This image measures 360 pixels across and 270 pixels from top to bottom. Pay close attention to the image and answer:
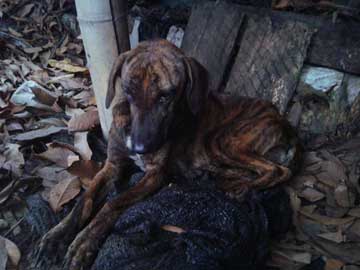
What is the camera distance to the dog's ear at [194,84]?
113 inches

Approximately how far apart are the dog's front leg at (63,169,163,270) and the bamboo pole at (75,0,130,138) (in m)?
0.91

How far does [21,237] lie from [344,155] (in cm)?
257

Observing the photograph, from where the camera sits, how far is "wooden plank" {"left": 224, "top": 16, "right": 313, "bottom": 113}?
4004 millimetres

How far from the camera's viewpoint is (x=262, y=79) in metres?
4.13

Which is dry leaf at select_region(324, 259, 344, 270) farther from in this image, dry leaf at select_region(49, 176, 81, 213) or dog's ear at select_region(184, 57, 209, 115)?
dry leaf at select_region(49, 176, 81, 213)

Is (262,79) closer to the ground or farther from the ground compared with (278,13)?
closer to the ground

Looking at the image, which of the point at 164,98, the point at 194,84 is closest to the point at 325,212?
the point at 194,84

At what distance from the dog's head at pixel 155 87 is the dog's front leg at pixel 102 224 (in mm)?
327

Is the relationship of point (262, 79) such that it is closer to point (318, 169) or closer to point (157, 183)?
point (318, 169)

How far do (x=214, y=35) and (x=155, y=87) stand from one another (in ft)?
6.08

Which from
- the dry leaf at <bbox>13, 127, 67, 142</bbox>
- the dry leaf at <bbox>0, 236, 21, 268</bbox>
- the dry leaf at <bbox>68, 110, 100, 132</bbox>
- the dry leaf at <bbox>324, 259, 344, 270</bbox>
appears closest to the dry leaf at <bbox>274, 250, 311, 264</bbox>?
the dry leaf at <bbox>324, 259, 344, 270</bbox>

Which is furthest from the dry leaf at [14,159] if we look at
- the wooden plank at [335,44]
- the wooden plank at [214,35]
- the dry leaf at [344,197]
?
the wooden plank at [335,44]

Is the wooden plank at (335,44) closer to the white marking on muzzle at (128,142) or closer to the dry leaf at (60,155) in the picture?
the white marking on muzzle at (128,142)

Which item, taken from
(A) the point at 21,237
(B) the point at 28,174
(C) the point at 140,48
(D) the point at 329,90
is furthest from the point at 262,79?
(A) the point at 21,237
